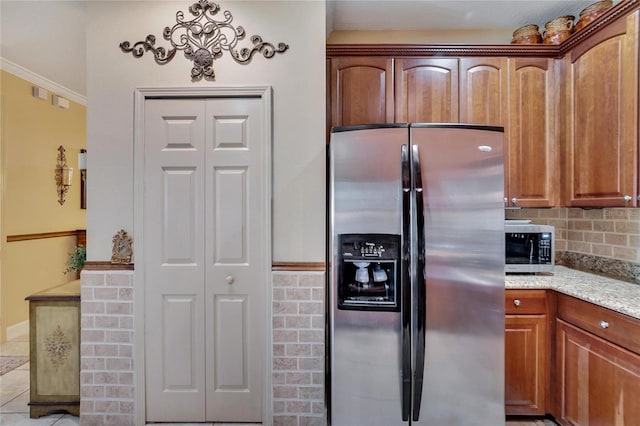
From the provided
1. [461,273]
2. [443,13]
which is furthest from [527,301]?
[443,13]

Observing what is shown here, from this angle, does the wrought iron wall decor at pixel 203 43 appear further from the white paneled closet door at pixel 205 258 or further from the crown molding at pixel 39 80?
the crown molding at pixel 39 80

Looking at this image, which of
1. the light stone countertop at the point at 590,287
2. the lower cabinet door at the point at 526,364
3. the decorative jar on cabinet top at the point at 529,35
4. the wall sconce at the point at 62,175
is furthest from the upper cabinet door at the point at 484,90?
the wall sconce at the point at 62,175

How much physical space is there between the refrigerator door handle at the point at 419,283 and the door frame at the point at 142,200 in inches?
33.7

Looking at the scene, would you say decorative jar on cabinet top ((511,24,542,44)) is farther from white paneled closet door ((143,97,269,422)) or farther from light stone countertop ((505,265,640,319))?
white paneled closet door ((143,97,269,422))

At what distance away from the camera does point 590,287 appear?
1.99 metres

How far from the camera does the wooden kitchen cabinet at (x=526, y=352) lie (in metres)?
2.08

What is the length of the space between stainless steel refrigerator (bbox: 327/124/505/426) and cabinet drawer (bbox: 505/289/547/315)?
Answer: 38 cm

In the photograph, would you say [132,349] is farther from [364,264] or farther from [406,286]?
[406,286]

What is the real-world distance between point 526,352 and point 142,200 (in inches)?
99.8

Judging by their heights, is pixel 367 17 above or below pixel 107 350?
above

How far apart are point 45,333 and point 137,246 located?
0.86 metres

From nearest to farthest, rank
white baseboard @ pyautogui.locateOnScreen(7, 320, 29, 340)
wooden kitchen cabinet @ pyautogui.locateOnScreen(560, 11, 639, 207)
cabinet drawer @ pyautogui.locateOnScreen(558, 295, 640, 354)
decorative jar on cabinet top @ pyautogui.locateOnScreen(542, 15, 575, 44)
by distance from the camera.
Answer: cabinet drawer @ pyautogui.locateOnScreen(558, 295, 640, 354) → wooden kitchen cabinet @ pyautogui.locateOnScreen(560, 11, 639, 207) → decorative jar on cabinet top @ pyautogui.locateOnScreen(542, 15, 575, 44) → white baseboard @ pyautogui.locateOnScreen(7, 320, 29, 340)

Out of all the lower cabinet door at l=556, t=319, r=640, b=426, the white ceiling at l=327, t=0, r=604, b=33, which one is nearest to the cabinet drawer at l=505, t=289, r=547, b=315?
the lower cabinet door at l=556, t=319, r=640, b=426

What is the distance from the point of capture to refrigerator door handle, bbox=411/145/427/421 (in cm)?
175
